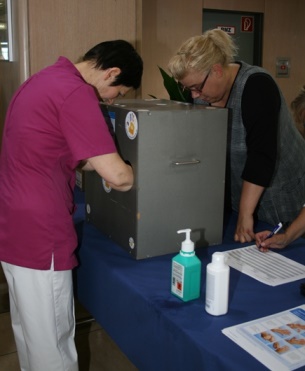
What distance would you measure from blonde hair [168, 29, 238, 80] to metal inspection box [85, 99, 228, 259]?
0.27m

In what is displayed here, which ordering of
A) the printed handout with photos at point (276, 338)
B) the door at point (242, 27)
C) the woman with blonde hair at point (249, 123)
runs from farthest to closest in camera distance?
the door at point (242, 27) → the woman with blonde hair at point (249, 123) → the printed handout with photos at point (276, 338)

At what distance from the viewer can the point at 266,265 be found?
4.32 feet

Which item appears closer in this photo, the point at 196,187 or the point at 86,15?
the point at 196,187

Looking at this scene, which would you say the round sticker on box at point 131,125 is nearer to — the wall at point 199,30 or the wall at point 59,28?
the wall at point 59,28

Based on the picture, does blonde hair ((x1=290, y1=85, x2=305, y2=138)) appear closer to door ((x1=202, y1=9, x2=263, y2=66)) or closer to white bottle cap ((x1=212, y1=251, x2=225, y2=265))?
white bottle cap ((x1=212, y1=251, x2=225, y2=265))

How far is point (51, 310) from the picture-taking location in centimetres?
130

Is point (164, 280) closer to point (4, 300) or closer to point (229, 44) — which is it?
point (229, 44)

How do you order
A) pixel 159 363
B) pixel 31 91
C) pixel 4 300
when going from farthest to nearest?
1. pixel 4 300
2. pixel 31 91
3. pixel 159 363

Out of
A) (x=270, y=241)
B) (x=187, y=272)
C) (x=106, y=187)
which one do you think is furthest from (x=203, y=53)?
(x=187, y=272)

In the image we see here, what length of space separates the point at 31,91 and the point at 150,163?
37 centimetres

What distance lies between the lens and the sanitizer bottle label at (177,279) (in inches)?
42.3

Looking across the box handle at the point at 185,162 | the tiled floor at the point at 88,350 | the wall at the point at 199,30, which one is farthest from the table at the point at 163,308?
the wall at the point at 199,30

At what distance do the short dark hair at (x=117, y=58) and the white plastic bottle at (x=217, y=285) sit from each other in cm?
62

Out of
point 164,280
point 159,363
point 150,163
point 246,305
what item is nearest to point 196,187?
point 150,163
